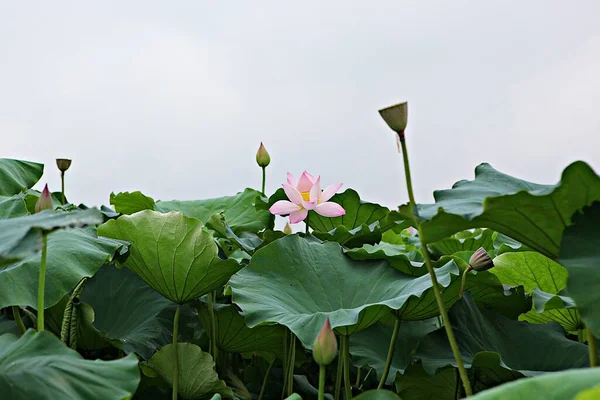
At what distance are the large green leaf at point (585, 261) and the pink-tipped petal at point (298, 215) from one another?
66cm

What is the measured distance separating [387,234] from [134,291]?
4.37ft

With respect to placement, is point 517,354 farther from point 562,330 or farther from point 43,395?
point 43,395

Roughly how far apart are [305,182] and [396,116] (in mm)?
660

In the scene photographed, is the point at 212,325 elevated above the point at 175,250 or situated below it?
below

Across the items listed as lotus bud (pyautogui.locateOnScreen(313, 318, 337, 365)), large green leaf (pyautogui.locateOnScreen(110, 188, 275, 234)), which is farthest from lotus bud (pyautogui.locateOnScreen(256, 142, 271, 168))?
lotus bud (pyautogui.locateOnScreen(313, 318, 337, 365))

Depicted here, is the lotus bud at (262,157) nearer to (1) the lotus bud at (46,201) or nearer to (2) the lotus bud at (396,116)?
(1) the lotus bud at (46,201)

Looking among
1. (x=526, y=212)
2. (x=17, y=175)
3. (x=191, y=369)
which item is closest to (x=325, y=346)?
(x=526, y=212)

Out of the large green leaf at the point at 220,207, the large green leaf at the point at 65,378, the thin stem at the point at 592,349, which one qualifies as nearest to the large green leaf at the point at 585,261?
the thin stem at the point at 592,349

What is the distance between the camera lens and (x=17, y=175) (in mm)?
1783

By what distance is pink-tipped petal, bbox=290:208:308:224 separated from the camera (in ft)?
4.43

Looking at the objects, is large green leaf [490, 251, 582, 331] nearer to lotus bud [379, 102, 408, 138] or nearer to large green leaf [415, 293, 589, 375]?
large green leaf [415, 293, 589, 375]

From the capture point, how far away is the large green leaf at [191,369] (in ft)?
3.59

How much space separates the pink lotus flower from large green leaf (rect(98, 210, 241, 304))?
277 millimetres

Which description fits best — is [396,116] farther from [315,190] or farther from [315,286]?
[315,190]
